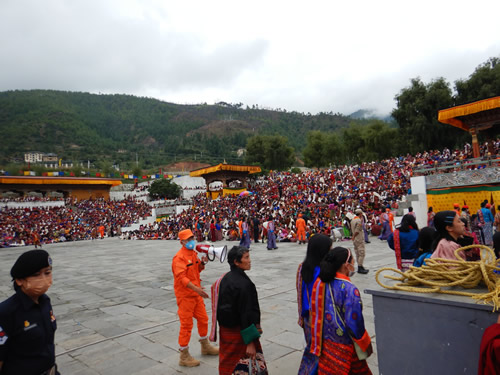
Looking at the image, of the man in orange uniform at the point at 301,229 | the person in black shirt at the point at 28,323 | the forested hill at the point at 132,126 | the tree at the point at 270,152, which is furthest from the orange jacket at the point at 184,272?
the forested hill at the point at 132,126

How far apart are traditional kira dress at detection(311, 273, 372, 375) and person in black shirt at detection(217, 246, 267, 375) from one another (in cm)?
43

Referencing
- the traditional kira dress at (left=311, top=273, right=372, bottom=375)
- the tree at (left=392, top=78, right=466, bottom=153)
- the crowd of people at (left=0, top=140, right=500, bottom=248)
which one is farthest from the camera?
the tree at (left=392, top=78, right=466, bottom=153)

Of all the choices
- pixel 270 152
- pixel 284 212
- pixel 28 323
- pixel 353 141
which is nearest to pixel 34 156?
pixel 270 152

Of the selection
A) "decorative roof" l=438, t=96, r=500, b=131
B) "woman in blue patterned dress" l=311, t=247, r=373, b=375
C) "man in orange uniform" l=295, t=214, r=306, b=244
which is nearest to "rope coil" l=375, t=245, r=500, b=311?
"woman in blue patterned dress" l=311, t=247, r=373, b=375

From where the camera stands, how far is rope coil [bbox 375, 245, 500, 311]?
5.69 ft

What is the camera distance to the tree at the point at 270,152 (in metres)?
49.2

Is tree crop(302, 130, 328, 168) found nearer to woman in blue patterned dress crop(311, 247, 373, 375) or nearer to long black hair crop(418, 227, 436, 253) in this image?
long black hair crop(418, 227, 436, 253)

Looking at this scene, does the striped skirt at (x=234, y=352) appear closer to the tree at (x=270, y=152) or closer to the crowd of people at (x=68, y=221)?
the crowd of people at (x=68, y=221)

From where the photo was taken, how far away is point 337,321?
2.01m

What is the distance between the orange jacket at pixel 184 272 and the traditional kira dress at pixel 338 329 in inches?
68.4

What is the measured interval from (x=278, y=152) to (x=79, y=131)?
7142 centimetres

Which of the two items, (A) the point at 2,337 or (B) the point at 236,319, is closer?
(A) the point at 2,337

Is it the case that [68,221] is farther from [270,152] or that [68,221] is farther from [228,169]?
[270,152]

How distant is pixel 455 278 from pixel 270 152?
47.7 metres
